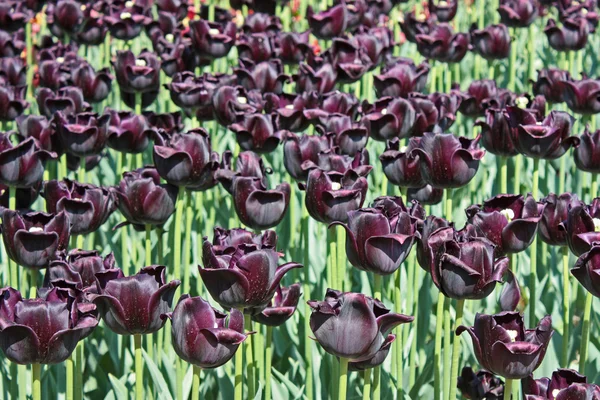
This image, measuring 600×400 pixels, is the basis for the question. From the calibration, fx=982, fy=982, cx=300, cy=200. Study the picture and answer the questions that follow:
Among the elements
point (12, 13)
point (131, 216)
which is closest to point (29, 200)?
point (131, 216)

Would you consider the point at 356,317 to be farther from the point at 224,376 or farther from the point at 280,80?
the point at 280,80

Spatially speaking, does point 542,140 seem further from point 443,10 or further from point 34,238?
point 443,10

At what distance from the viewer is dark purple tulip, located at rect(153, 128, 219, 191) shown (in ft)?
10.1

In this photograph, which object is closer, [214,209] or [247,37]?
[214,209]

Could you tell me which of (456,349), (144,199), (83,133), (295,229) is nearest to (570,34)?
(295,229)

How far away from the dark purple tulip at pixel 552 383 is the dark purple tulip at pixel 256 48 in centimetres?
321

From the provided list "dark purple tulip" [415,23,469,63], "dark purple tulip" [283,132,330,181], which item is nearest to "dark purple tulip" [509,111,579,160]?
"dark purple tulip" [283,132,330,181]

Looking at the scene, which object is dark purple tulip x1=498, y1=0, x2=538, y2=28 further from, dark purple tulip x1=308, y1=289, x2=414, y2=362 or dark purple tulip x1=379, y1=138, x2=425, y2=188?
dark purple tulip x1=308, y1=289, x2=414, y2=362

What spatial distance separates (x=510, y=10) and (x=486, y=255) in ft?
12.5

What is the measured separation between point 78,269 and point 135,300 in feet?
1.10

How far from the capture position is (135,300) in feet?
7.40

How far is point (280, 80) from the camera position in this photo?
4570 mm

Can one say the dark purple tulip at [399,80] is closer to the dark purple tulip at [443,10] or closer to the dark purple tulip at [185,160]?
the dark purple tulip at [185,160]

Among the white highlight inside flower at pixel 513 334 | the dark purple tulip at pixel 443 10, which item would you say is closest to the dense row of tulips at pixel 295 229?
the white highlight inside flower at pixel 513 334
